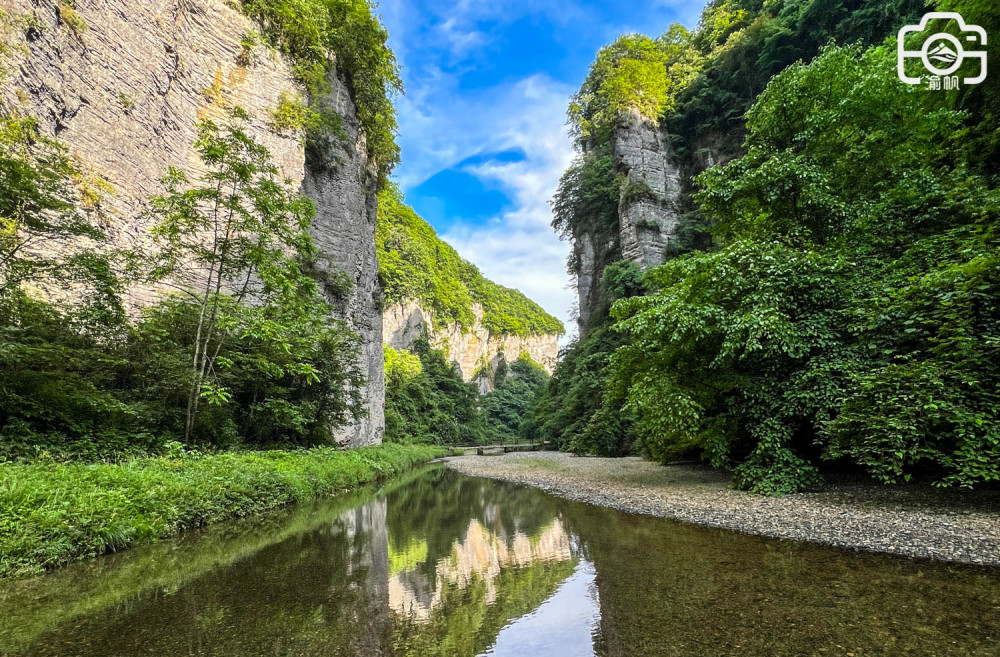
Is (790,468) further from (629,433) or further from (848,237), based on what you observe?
(629,433)

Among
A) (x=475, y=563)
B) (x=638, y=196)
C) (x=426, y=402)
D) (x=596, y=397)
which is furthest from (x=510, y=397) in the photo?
(x=475, y=563)

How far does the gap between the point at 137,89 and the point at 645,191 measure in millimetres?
24654

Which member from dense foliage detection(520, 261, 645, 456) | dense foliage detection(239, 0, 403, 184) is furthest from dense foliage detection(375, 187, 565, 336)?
dense foliage detection(520, 261, 645, 456)

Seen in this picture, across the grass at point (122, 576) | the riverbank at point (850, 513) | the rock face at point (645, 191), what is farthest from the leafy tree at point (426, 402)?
the riverbank at point (850, 513)

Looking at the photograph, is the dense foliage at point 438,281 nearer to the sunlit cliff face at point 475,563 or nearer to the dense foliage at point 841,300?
the dense foliage at point 841,300

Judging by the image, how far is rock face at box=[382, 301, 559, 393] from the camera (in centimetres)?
5009

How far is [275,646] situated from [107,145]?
12607mm

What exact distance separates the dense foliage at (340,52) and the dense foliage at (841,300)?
16.3 m

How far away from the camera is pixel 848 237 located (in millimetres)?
9227

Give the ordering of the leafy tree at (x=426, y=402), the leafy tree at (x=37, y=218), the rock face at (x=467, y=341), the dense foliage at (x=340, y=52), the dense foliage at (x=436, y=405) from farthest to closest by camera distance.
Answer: the rock face at (x=467, y=341) < the dense foliage at (x=436, y=405) < the leafy tree at (x=426, y=402) < the dense foliage at (x=340, y=52) < the leafy tree at (x=37, y=218)

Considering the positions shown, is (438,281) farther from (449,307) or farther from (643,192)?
(643,192)

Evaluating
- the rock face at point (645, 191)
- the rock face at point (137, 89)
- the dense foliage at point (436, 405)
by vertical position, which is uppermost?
the rock face at point (645, 191)

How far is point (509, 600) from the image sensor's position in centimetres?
420

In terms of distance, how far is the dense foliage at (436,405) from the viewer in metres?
34.2
